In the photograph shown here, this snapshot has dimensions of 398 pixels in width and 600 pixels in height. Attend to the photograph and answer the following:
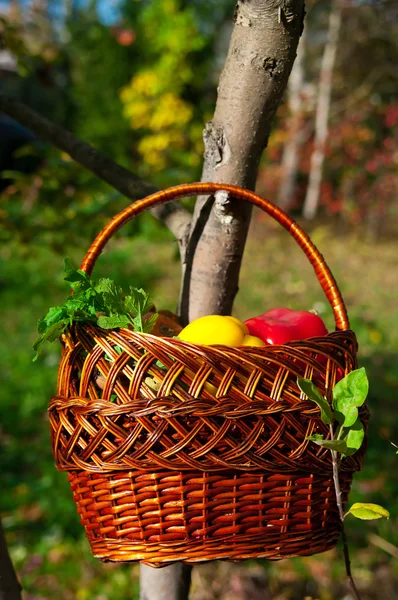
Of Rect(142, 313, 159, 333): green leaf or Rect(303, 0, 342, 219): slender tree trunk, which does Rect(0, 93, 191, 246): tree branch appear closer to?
Rect(142, 313, 159, 333): green leaf

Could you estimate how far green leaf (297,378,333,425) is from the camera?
821 millimetres

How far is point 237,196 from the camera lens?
1.12m

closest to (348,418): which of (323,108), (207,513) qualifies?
(207,513)

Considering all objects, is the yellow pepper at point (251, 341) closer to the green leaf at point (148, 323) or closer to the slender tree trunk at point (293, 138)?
the green leaf at point (148, 323)

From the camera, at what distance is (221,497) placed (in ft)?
3.00

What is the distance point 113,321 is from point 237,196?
1.10 ft

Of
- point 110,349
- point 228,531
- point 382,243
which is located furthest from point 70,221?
point 382,243

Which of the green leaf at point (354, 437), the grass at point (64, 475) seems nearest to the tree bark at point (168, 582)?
the grass at point (64, 475)

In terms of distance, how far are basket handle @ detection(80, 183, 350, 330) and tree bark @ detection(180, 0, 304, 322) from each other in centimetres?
9

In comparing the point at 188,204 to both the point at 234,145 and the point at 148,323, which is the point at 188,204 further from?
the point at 148,323

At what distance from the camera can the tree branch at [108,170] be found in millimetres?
1422

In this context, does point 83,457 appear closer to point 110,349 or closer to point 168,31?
point 110,349

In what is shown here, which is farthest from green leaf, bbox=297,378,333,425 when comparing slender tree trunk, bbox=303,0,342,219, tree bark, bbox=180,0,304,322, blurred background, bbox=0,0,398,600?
slender tree trunk, bbox=303,0,342,219

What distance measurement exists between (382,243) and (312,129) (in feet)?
7.96
